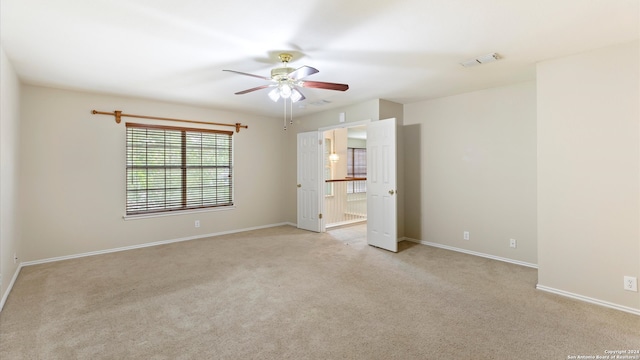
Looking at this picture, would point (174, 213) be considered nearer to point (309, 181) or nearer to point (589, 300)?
point (309, 181)

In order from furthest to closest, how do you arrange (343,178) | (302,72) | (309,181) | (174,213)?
(343,178) → (309,181) → (174,213) → (302,72)

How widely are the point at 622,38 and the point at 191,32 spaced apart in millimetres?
3680

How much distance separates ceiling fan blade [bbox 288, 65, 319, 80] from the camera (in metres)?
2.63

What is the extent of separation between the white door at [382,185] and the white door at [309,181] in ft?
4.37

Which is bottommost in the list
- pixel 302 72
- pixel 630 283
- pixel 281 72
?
pixel 630 283

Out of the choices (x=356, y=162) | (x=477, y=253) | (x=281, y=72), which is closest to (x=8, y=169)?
(x=281, y=72)

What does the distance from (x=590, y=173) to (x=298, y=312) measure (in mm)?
3000

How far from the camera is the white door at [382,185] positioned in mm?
4453

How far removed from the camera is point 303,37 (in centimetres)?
255

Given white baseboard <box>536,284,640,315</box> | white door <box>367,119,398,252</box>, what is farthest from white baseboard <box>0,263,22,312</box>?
white baseboard <box>536,284,640,315</box>

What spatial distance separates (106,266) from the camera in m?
3.87

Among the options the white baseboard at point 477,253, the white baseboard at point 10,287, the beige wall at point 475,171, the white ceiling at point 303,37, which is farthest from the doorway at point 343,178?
the white baseboard at point 10,287

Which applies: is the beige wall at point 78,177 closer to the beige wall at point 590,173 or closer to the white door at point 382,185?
the white door at point 382,185

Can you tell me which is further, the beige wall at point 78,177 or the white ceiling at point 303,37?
the beige wall at point 78,177
